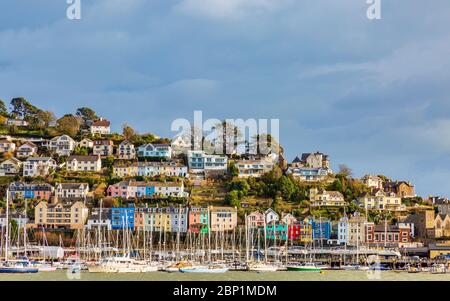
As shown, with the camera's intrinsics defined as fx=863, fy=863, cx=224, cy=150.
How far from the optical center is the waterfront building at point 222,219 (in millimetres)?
78062

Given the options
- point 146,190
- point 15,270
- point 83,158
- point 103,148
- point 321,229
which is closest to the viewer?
point 15,270

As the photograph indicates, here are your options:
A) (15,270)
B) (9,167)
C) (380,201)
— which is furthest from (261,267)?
(9,167)

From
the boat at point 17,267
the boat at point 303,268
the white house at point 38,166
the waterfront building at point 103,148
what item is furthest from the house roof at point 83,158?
the boat at point 303,268

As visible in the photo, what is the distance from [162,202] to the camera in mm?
82188

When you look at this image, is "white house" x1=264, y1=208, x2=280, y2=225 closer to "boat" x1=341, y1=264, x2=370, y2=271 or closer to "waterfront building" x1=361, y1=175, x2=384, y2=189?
"boat" x1=341, y1=264, x2=370, y2=271

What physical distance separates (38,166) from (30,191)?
5.70 metres

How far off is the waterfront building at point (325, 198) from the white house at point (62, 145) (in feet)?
92.3

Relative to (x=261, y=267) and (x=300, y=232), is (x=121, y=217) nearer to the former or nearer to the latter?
(x=300, y=232)

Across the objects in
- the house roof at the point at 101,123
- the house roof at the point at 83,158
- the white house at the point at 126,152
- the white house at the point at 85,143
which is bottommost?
the house roof at the point at 83,158

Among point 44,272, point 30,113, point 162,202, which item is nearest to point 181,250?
point 162,202

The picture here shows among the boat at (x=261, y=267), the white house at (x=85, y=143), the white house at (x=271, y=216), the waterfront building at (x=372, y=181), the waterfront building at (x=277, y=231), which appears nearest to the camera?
the boat at (x=261, y=267)

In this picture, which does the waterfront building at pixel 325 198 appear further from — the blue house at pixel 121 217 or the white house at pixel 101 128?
the white house at pixel 101 128

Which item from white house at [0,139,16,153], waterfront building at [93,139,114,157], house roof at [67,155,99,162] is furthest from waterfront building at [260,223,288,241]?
white house at [0,139,16,153]

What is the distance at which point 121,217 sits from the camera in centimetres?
7888
